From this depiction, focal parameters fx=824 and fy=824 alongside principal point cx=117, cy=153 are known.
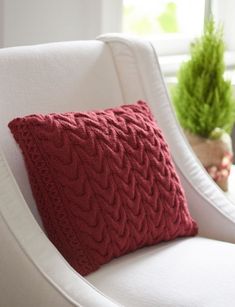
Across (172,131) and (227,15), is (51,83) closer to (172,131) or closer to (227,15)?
(172,131)

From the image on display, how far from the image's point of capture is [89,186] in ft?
6.06

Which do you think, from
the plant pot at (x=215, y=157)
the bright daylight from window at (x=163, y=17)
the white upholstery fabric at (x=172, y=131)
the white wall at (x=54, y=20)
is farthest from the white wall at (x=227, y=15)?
the white upholstery fabric at (x=172, y=131)

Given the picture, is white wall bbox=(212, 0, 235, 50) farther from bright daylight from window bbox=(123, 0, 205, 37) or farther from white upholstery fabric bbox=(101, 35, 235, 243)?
white upholstery fabric bbox=(101, 35, 235, 243)

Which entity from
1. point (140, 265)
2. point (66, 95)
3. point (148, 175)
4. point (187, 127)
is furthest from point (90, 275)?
point (187, 127)

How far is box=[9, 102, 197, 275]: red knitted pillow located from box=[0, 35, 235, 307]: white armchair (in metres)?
0.06

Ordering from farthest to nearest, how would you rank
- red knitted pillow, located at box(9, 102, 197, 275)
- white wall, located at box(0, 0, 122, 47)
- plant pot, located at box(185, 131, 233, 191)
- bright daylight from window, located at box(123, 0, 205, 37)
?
bright daylight from window, located at box(123, 0, 205, 37)
plant pot, located at box(185, 131, 233, 191)
white wall, located at box(0, 0, 122, 47)
red knitted pillow, located at box(9, 102, 197, 275)

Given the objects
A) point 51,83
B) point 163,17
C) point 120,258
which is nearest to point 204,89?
point 163,17

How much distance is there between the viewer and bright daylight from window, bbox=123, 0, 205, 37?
3.22 metres

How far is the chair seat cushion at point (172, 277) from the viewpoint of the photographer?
1.73 meters

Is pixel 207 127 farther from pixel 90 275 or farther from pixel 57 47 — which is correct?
pixel 90 275

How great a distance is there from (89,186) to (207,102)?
102 cm

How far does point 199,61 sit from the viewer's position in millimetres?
2760

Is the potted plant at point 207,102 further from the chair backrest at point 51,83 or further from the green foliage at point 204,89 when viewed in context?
the chair backrest at point 51,83

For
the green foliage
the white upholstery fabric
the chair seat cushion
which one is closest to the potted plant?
the green foliage
